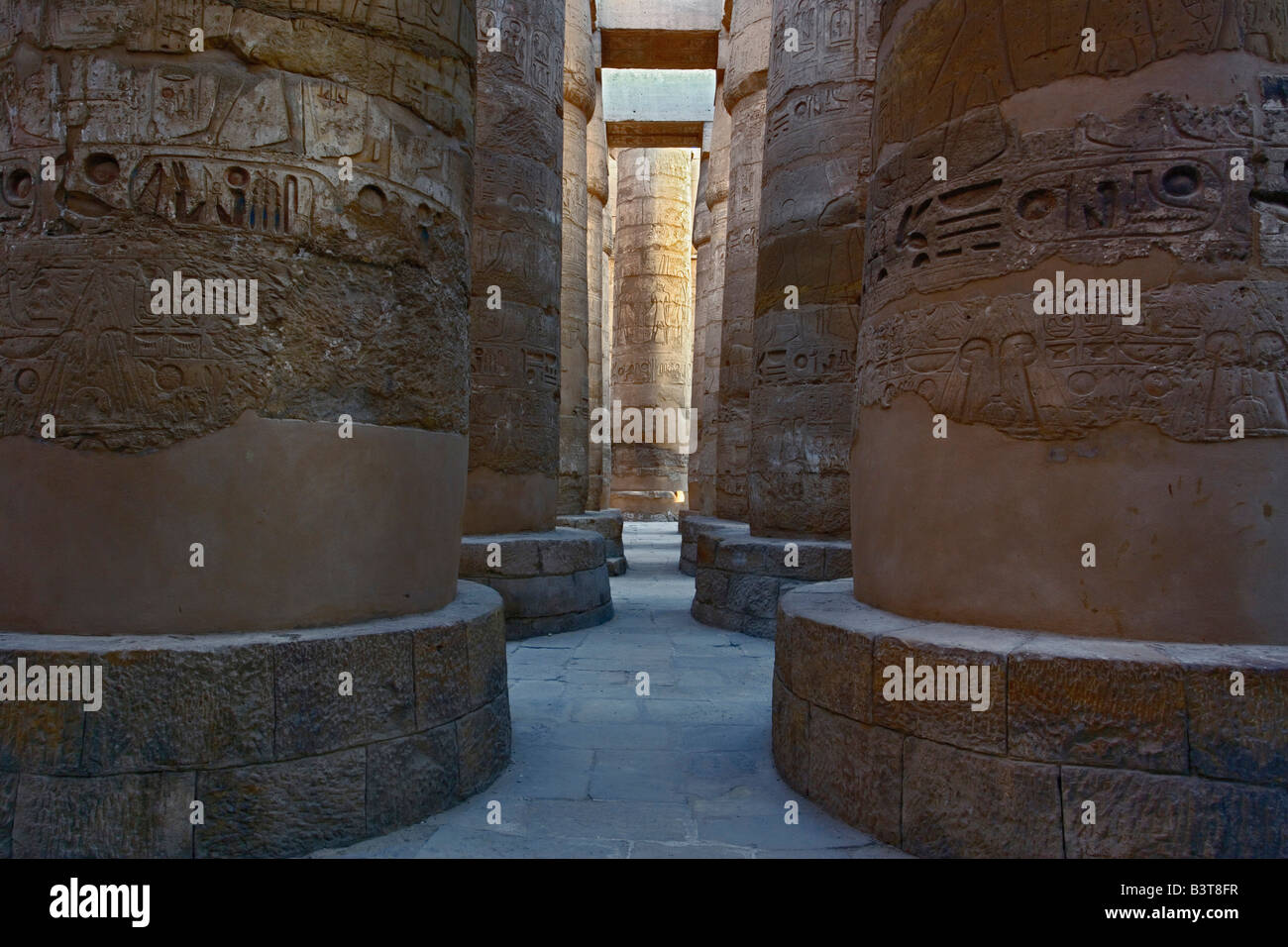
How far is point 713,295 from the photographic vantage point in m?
13.6

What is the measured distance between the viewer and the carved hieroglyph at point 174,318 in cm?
260

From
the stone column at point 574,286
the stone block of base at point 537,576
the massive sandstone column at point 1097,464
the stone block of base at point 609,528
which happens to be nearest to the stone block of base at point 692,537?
the stone block of base at point 609,528

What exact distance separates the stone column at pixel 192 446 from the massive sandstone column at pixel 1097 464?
1.68 meters

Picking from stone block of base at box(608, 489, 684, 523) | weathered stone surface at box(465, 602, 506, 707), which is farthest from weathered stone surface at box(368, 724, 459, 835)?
stone block of base at box(608, 489, 684, 523)

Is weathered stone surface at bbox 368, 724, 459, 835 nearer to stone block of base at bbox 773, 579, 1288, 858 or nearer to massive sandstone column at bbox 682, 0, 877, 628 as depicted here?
stone block of base at bbox 773, 579, 1288, 858

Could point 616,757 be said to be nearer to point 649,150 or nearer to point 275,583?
point 275,583

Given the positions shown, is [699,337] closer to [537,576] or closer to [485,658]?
[537,576]

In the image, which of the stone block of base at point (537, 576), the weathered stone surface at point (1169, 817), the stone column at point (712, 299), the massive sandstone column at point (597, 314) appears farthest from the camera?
the stone column at point (712, 299)

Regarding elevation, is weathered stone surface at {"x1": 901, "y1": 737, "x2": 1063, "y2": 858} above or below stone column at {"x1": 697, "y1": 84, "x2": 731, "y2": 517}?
below

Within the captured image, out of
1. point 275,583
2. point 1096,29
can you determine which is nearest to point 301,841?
point 275,583

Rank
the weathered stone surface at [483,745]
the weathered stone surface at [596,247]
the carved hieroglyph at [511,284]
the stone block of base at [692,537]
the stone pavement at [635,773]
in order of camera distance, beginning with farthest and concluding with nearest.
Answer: the weathered stone surface at [596,247] → the stone block of base at [692,537] → the carved hieroglyph at [511,284] → the weathered stone surface at [483,745] → the stone pavement at [635,773]

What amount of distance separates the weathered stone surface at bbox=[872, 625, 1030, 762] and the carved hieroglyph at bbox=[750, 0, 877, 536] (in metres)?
3.78

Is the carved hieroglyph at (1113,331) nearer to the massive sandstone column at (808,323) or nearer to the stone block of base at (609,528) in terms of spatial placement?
the massive sandstone column at (808,323)

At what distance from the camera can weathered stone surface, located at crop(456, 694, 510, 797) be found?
118 inches
